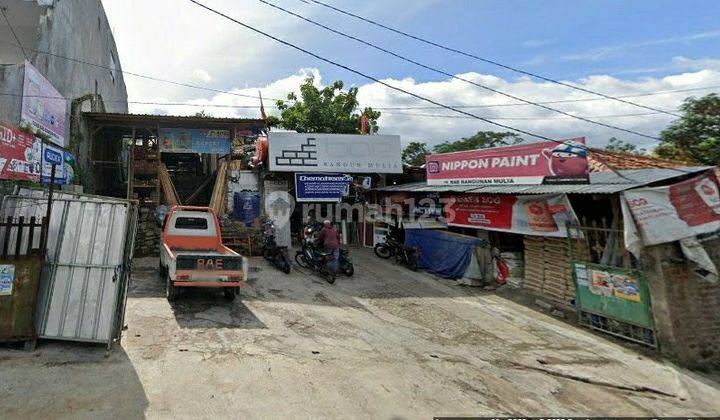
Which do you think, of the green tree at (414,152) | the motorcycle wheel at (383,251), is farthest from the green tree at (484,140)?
the motorcycle wheel at (383,251)

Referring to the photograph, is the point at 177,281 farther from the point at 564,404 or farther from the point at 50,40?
the point at 50,40

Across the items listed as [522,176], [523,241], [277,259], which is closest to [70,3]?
[277,259]

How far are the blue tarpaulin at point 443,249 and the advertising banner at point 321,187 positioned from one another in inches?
136

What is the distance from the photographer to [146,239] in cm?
1443

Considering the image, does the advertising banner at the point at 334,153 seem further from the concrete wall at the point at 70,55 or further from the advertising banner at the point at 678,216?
the advertising banner at the point at 678,216

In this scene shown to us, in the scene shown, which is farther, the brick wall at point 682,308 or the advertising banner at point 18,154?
the advertising banner at point 18,154

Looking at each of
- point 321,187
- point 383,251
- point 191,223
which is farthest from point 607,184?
point 321,187

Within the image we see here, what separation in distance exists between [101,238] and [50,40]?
913cm

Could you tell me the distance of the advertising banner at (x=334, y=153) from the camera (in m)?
17.1

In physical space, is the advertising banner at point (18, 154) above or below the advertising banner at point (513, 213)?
above

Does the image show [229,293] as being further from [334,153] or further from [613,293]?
[334,153]

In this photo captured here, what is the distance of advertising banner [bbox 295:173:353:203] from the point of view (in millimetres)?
17266

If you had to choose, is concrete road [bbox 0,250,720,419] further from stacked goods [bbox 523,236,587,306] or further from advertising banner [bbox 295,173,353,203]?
advertising banner [bbox 295,173,353,203]

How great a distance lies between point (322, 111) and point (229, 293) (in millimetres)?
20715
